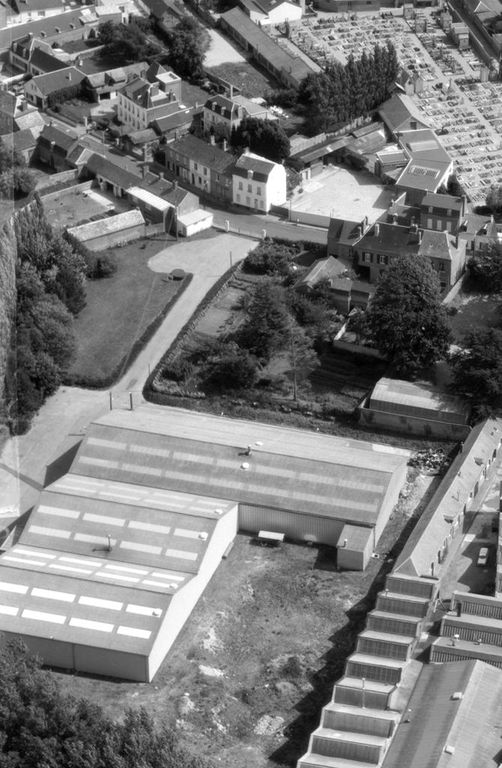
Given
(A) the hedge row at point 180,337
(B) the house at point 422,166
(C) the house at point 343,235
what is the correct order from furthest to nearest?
(B) the house at point 422,166 → (C) the house at point 343,235 → (A) the hedge row at point 180,337

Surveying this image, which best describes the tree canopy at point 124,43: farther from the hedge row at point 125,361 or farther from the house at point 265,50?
the hedge row at point 125,361

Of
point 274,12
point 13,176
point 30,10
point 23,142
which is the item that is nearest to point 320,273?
point 13,176

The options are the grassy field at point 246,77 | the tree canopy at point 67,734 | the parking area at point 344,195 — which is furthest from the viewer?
the grassy field at point 246,77

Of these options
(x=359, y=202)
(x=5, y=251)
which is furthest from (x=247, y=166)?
(x=5, y=251)

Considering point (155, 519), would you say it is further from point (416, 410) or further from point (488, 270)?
point (488, 270)

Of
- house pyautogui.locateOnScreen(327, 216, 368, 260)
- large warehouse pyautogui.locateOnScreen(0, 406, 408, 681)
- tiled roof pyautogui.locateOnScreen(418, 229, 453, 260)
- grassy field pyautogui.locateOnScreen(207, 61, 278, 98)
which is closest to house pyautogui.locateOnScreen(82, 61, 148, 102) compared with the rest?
grassy field pyautogui.locateOnScreen(207, 61, 278, 98)

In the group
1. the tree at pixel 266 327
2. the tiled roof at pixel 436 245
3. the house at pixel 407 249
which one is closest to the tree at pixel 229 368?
the tree at pixel 266 327
